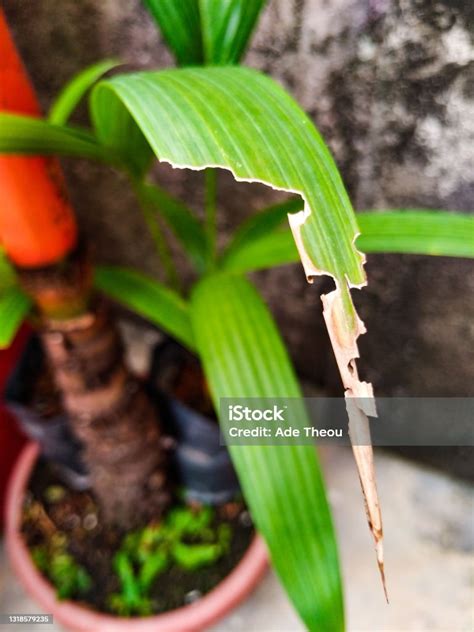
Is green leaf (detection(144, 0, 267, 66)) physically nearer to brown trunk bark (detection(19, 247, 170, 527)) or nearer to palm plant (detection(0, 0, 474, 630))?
palm plant (detection(0, 0, 474, 630))

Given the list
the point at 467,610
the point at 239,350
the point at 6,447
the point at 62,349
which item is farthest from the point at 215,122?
the point at 467,610

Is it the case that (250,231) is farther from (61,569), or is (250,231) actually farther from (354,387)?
(61,569)

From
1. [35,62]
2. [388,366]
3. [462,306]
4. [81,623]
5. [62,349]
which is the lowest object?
[81,623]

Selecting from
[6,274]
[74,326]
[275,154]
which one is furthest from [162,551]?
[275,154]

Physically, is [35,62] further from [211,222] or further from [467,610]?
→ [467,610]

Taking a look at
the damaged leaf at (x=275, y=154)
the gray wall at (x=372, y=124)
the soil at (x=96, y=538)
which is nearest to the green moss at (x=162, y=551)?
the soil at (x=96, y=538)
